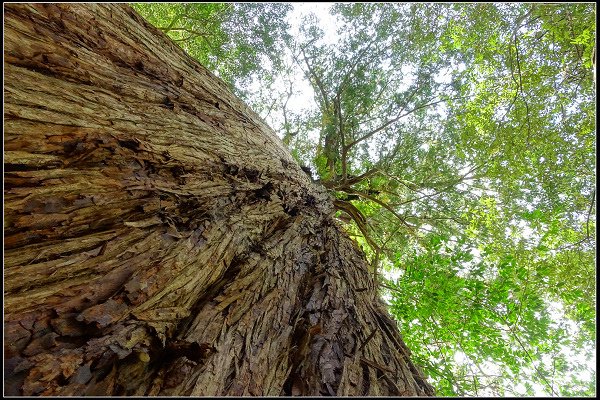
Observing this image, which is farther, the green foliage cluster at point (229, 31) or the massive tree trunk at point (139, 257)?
the green foliage cluster at point (229, 31)

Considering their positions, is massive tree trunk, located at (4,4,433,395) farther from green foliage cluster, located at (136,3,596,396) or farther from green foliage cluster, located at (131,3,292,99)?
green foliage cluster, located at (131,3,292,99)

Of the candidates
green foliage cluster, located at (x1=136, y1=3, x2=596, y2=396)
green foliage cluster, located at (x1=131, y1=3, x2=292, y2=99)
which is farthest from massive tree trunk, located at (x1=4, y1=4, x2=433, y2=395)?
green foliage cluster, located at (x1=131, y1=3, x2=292, y2=99)

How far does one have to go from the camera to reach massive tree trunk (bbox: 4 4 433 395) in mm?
1221

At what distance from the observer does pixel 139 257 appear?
1.56 meters

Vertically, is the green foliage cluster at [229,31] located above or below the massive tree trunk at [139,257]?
above

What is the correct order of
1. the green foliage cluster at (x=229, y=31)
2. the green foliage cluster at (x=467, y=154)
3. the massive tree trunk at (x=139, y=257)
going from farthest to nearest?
1. the green foliage cluster at (x=229, y=31)
2. the green foliage cluster at (x=467, y=154)
3. the massive tree trunk at (x=139, y=257)

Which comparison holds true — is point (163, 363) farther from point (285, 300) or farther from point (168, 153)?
point (168, 153)

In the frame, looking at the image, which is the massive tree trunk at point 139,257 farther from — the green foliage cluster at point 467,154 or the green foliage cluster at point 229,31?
the green foliage cluster at point 229,31

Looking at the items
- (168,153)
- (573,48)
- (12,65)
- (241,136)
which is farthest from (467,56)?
(12,65)

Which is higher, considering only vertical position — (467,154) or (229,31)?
(229,31)

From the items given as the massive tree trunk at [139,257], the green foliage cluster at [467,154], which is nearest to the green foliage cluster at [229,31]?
the green foliage cluster at [467,154]

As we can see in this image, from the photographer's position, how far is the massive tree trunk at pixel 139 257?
1.22m

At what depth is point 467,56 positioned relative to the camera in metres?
7.04

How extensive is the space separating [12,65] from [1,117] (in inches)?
15.7
